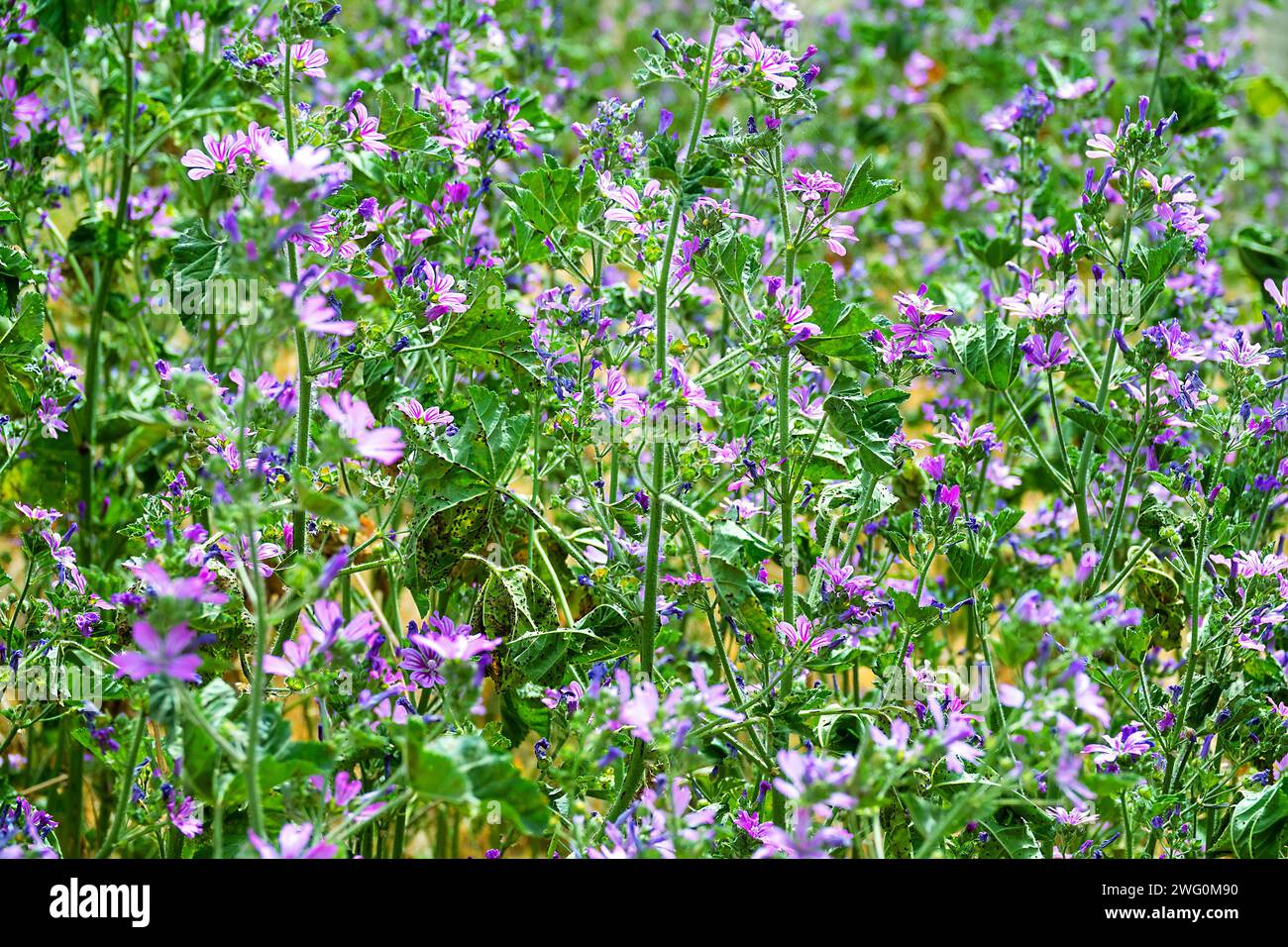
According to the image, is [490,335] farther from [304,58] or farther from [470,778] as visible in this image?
[470,778]

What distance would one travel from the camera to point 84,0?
2.09 metres

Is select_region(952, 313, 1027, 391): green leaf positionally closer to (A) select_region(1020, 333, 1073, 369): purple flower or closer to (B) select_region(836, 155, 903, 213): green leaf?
(A) select_region(1020, 333, 1073, 369): purple flower

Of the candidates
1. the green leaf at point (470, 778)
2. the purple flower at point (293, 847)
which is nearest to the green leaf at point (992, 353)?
the green leaf at point (470, 778)

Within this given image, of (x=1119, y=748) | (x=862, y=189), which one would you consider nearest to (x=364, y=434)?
(x=862, y=189)

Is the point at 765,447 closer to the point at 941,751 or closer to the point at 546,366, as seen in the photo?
the point at 546,366

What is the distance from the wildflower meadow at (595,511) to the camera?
52.7 inches

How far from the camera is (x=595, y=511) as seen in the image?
1.69m

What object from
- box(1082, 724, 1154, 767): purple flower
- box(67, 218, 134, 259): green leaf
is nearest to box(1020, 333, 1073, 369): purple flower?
box(1082, 724, 1154, 767): purple flower

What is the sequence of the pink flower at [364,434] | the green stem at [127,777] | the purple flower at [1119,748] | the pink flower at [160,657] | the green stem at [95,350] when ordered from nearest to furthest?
the pink flower at [160,657], the pink flower at [364,434], the green stem at [127,777], the purple flower at [1119,748], the green stem at [95,350]

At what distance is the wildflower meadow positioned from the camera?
1340mm

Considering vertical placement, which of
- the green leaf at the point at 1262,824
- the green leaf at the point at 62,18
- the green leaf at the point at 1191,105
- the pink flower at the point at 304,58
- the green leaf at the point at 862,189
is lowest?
the green leaf at the point at 1262,824

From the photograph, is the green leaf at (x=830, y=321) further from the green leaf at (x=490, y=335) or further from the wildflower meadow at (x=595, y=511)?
the green leaf at (x=490, y=335)
